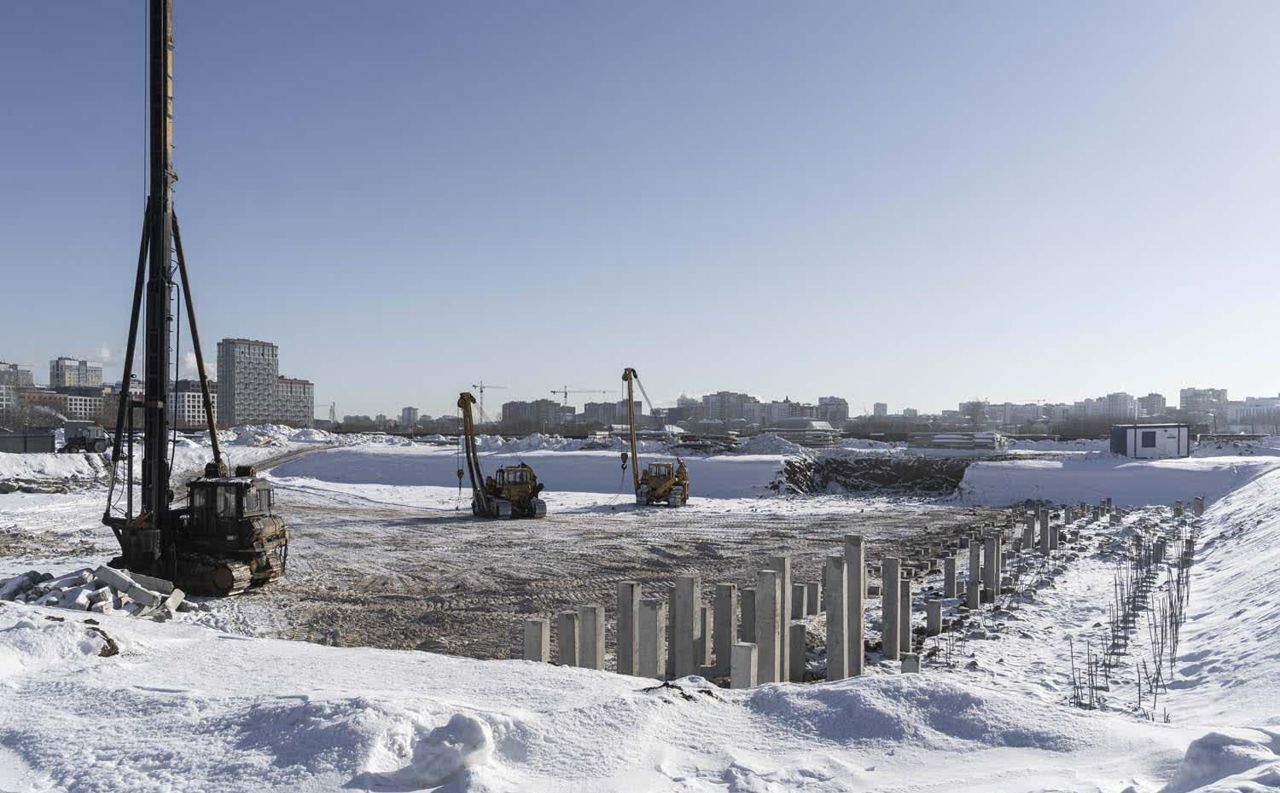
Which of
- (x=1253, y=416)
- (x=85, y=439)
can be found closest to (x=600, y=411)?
(x=1253, y=416)

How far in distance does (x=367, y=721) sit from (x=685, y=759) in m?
1.88

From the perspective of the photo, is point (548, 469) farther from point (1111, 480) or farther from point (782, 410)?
point (782, 410)

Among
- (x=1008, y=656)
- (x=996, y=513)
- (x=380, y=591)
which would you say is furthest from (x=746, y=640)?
(x=996, y=513)

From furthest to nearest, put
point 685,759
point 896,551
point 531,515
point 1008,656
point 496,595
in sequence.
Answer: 1. point 531,515
2. point 896,551
3. point 496,595
4. point 1008,656
5. point 685,759

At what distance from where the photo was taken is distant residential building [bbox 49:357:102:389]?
547 feet

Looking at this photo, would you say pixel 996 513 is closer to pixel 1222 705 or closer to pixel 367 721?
pixel 1222 705

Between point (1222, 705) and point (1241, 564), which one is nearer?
point (1222, 705)

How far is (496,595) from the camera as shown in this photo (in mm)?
14992

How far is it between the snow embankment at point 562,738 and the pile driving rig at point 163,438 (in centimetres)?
846

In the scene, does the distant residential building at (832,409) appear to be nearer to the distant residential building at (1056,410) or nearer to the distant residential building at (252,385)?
the distant residential building at (1056,410)

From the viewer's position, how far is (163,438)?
48.3ft

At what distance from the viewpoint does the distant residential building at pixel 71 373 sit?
16675 cm

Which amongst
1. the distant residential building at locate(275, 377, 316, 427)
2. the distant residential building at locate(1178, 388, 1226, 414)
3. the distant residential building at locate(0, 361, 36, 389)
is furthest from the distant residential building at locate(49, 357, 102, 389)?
the distant residential building at locate(1178, 388, 1226, 414)

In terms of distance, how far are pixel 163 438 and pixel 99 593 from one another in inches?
181
